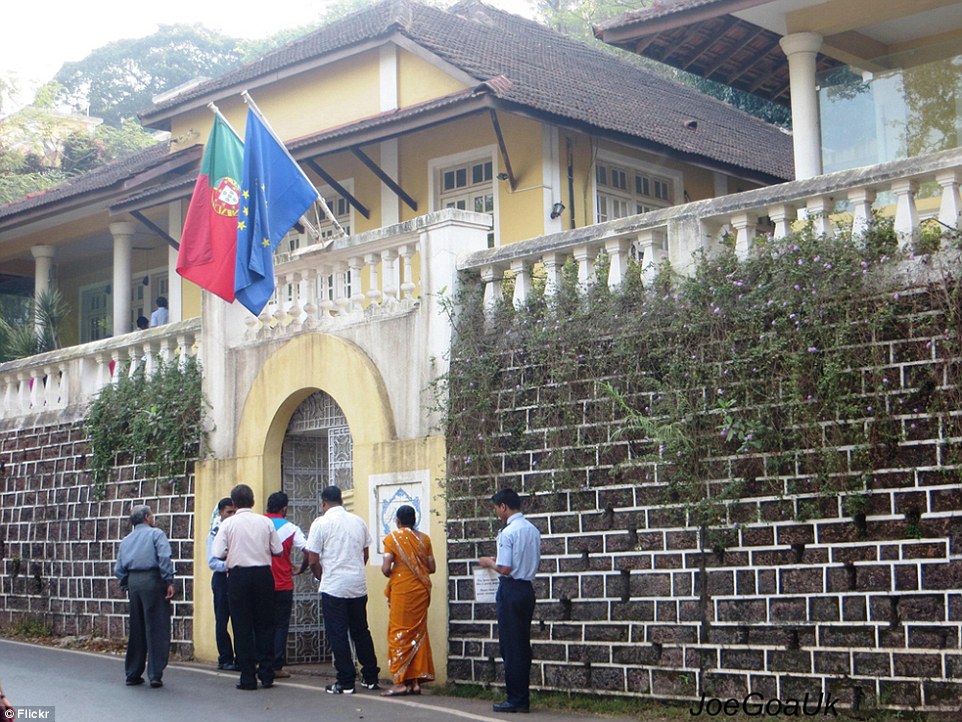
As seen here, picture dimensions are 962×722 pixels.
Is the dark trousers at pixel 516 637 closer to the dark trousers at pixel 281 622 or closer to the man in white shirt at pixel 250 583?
the man in white shirt at pixel 250 583

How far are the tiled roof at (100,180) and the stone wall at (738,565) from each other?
11.3 meters

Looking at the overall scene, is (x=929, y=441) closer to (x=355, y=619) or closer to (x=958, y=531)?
(x=958, y=531)

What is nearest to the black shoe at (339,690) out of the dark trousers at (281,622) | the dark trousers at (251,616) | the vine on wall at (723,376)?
the dark trousers at (251,616)

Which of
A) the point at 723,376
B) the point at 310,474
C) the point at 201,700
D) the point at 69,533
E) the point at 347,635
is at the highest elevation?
the point at 723,376

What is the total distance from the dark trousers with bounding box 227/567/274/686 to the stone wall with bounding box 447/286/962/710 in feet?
5.08

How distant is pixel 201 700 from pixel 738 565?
4.43m

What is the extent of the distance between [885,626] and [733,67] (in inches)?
352

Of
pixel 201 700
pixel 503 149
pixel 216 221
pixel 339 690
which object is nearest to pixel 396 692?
pixel 339 690

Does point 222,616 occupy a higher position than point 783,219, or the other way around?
point 783,219

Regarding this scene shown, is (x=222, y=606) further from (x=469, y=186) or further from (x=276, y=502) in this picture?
(x=469, y=186)

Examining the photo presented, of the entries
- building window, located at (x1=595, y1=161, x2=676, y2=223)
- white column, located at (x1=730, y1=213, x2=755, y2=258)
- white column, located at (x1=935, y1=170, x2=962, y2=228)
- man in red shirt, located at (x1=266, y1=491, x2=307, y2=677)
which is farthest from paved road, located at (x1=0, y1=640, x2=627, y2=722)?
building window, located at (x1=595, y1=161, x2=676, y2=223)

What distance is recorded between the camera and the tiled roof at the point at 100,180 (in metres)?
20.7

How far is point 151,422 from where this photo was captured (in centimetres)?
1473

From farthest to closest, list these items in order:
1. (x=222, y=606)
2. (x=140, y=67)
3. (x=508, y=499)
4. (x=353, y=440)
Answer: (x=140, y=67), (x=222, y=606), (x=353, y=440), (x=508, y=499)
